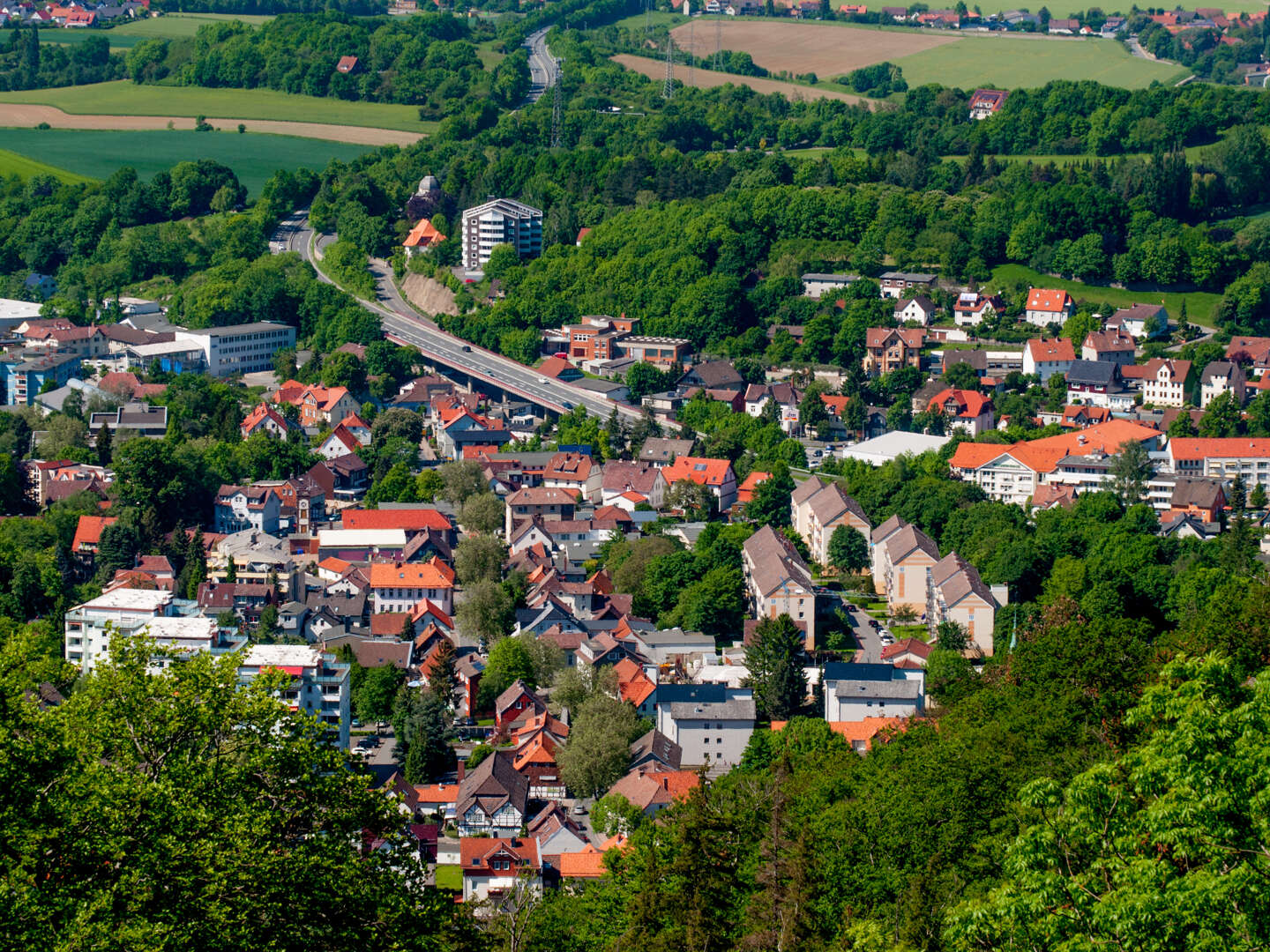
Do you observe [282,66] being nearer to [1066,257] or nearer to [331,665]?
[1066,257]

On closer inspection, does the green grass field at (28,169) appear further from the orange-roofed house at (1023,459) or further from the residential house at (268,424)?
the orange-roofed house at (1023,459)

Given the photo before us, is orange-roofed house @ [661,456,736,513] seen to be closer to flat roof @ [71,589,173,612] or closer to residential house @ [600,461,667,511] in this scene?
residential house @ [600,461,667,511]

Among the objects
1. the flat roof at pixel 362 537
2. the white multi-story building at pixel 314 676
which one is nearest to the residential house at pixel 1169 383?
the flat roof at pixel 362 537

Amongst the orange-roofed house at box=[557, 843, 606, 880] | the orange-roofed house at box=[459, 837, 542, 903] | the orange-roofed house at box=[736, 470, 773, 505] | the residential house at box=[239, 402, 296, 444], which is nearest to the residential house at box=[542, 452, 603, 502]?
the orange-roofed house at box=[736, 470, 773, 505]

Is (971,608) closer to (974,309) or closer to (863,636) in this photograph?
(863,636)

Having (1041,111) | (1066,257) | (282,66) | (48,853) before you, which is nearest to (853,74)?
(1041,111)

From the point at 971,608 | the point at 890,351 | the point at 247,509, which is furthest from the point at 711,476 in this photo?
the point at 890,351
